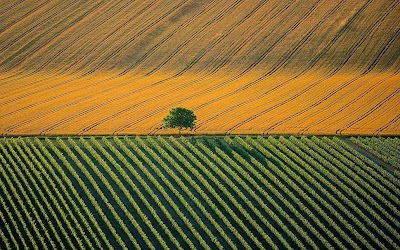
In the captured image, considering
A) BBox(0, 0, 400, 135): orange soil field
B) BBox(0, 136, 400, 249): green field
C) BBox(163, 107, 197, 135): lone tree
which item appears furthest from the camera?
BBox(0, 0, 400, 135): orange soil field

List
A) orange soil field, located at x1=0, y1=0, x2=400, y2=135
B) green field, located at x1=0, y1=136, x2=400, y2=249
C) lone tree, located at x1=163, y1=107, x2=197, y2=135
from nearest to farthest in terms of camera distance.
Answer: green field, located at x1=0, y1=136, x2=400, y2=249, lone tree, located at x1=163, y1=107, x2=197, y2=135, orange soil field, located at x1=0, y1=0, x2=400, y2=135

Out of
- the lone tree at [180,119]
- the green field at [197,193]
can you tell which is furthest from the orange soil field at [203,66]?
the green field at [197,193]

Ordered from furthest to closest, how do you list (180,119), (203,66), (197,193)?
(203,66), (180,119), (197,193)

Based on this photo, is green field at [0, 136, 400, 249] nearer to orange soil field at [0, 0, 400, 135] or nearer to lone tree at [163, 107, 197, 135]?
lone tree at [163, 107, 197, 135]

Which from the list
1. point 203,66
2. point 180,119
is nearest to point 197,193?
point 180,119

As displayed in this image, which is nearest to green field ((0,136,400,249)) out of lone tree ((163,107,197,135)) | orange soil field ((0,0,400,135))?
lone tree ((163,107,197,135))

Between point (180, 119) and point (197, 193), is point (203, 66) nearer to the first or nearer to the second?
point (180, 119)

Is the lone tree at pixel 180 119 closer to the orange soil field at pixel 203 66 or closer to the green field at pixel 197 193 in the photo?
the green field at pixel 197 193

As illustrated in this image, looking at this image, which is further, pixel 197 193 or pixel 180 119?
pixel 180 119
